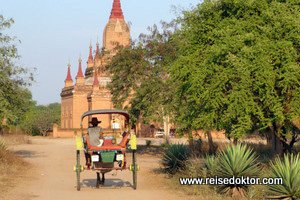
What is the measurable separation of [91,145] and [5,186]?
103 inches

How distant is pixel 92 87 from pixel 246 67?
6526cm

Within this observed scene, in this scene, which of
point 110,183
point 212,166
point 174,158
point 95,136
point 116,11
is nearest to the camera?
point 212,166

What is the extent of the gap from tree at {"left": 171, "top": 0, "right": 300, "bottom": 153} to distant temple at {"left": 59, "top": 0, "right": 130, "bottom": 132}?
192 feet

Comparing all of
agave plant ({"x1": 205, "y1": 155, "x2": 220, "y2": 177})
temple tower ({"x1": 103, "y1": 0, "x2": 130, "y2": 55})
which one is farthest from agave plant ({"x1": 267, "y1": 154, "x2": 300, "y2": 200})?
temple tower ({"x1": 103, "y1": 0, "x2": 130, "y2": 55})

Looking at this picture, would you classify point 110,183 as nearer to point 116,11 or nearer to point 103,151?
point 103,151

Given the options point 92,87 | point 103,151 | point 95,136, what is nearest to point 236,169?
point 103,151

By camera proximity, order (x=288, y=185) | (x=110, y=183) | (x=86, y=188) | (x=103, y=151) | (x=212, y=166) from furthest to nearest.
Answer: (x=110, y=183) → (x=86, y=188) → (x=212, y=166) → (x=103, y=151) → (x=288, y=185)

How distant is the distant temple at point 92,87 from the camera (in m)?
76.9

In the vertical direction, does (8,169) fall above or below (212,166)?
below

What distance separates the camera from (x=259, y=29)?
1614 cm

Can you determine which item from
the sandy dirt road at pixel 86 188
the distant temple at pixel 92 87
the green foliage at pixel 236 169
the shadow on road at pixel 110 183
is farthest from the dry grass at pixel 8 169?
the distant temple at pixel 92 87

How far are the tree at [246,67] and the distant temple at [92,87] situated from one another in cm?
5862

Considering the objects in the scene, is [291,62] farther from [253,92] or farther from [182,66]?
[182,66]

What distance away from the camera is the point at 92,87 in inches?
3120
